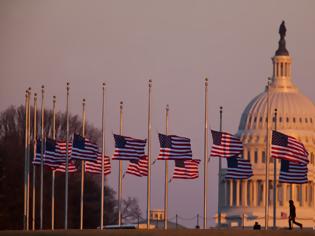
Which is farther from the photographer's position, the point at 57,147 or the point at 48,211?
the point at 48,211

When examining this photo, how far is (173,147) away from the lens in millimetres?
144000

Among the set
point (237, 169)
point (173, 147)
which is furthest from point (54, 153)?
point (237, 169)

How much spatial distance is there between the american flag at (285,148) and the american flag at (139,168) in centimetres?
1170

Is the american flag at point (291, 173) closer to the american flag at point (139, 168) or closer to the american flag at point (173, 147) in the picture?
the american flag at point (173, 147)

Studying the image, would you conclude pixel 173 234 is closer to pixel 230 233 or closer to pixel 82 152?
pixel 230 233

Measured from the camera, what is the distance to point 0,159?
188000 mm

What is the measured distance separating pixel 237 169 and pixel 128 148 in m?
7.67

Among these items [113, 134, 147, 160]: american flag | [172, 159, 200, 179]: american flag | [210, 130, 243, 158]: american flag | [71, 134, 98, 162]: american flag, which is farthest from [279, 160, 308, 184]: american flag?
[71, 134, 98, 162]: american flag

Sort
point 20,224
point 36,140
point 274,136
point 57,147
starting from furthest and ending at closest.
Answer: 1. point 20,224
2. point 36,140
3. point 57,147
4. point 274,136

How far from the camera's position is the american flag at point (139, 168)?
14962cm

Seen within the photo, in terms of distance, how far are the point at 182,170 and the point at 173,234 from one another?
29376 mm

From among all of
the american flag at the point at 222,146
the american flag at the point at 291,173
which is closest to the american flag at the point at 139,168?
the american flag at the point at 222,146

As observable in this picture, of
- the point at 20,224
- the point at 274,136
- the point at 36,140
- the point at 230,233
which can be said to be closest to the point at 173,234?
the point at 230,233

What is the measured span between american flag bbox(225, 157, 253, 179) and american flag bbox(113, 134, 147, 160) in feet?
19.7
